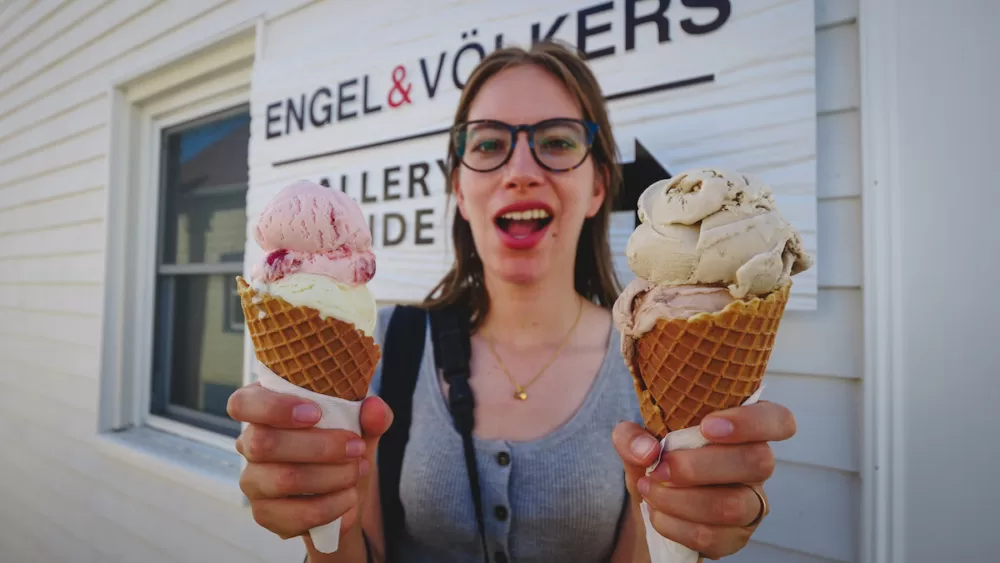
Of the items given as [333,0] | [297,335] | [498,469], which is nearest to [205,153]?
[333,0]

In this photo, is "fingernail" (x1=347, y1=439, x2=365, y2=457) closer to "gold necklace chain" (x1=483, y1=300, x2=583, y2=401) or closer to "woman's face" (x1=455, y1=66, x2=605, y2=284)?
"gold necklace chain" (x1=483, y1=300, x2=583, y2=401)

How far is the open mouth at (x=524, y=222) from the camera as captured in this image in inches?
55.3

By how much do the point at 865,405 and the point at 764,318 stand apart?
738mm

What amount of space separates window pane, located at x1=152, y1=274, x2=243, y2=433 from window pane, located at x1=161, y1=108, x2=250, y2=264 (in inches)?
9.1

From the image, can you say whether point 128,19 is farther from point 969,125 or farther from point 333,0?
point 969,125

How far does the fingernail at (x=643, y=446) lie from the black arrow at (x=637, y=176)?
36.5 inches

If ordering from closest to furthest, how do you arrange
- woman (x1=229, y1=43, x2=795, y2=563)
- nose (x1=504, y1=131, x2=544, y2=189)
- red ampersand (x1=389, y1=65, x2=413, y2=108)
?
woman (x1=229, y1=43, x2=795, y2=563)
nose (x1=504, y1=131, x2=544, y2=189)
red ampersand (x1=389, y1=65, x2=413, y2=108)

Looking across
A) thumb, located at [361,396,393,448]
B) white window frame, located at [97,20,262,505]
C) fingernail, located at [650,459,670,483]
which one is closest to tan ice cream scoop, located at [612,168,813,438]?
fingernail, located at [650,459,670,483]

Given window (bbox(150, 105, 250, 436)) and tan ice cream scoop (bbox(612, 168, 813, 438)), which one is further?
Result: window (bbox(150, 105, 250, 436))

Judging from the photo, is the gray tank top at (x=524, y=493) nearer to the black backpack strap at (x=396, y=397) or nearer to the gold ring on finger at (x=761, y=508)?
the black backpack strap at (x=396, y=397)

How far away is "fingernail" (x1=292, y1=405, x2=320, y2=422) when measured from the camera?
91 cm

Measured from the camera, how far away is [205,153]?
367 centimetres

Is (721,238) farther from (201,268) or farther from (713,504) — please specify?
(201,268)

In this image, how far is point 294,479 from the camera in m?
0.91
